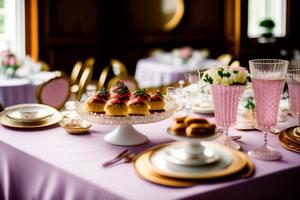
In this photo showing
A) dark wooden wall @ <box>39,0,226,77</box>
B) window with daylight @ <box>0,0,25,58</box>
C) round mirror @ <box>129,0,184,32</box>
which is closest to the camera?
window with daylight @ <box>0,0,25,58</box>

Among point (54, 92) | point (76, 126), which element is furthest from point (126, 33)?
point (76, 126)

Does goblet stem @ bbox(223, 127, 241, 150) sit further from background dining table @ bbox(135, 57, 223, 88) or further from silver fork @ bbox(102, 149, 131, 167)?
background dining table @ bbox(135, 57, 223, 88)

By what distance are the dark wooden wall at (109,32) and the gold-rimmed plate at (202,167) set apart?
5157 millimetres

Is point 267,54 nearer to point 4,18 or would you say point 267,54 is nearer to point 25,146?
point 4,18

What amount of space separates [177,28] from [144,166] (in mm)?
6480

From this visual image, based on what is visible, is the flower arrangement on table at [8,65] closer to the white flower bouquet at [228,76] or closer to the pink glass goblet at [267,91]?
the white flower bouquet at [228,76]

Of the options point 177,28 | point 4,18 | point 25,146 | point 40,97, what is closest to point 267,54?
point 177,28

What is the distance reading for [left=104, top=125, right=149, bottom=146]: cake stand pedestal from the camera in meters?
1.91

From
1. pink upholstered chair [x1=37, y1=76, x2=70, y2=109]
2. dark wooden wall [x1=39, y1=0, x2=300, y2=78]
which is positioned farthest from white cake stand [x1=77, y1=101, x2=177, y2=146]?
dark wooden wall [x1=39, y1=0, x2=300, y2=78]

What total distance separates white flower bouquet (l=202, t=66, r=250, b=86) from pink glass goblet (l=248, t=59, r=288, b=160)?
38 mm

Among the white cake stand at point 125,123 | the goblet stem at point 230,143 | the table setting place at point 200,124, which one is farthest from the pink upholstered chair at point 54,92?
the goblet stem at point 230,143


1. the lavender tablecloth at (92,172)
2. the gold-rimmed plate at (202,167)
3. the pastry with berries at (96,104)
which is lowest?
the lavender tablecloth at (92,172)

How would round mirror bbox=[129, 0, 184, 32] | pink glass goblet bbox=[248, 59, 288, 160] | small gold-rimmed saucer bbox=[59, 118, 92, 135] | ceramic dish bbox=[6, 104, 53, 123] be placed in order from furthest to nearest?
round mirror bbox=[129, 0, 184, 32], ceramic dish bbox=[6, 104, 53, 123], small gold-rimmed saucer bbox=[59, 118, 92, 135], pink glass goblet bbox=[248, 59, 288, 160]

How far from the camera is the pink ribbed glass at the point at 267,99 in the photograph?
180 centimetres
